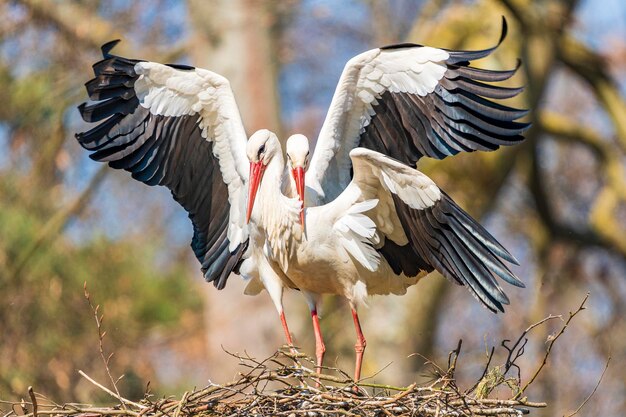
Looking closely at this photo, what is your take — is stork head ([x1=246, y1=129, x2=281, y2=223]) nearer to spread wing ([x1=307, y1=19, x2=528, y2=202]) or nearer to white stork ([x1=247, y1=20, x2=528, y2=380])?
white stork ([x1=247, y1=20, x2=528, y2=380])

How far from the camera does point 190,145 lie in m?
8.25

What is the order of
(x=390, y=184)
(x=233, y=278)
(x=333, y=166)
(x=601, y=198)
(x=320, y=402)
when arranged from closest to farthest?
(x=320, y=402)
(x=390, y=184)
(x=333, y=166)
(x=233, y=278)
(x=601, y=198)

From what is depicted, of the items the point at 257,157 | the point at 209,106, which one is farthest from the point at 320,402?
the point at 209,106

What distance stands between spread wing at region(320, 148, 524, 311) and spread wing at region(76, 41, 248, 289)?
3.20 feet

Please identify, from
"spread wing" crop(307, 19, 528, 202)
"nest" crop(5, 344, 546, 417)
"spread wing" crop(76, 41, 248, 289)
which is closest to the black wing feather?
"spread wing" crop(307, 19, 528, 202)

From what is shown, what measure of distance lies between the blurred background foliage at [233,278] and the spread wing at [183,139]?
3.88 metres

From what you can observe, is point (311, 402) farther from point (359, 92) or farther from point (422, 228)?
point (359, 92)

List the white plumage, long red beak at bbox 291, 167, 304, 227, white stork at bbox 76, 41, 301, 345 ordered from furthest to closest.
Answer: white stork at bbox 76, 41, 301, 345 → long red beak at bbox 291, 167, 304, 227 → the white plumage

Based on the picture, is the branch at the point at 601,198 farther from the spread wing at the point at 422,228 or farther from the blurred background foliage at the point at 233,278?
the spread wing at the point at 422,228

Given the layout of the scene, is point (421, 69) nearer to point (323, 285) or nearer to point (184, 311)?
point (323, 285)

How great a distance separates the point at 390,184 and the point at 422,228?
34cm

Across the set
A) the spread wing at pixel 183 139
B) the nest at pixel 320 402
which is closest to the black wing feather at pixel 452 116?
the spread wing at pixel 183 139

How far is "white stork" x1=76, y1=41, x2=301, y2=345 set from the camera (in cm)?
789

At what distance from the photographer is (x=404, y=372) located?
14562mm
